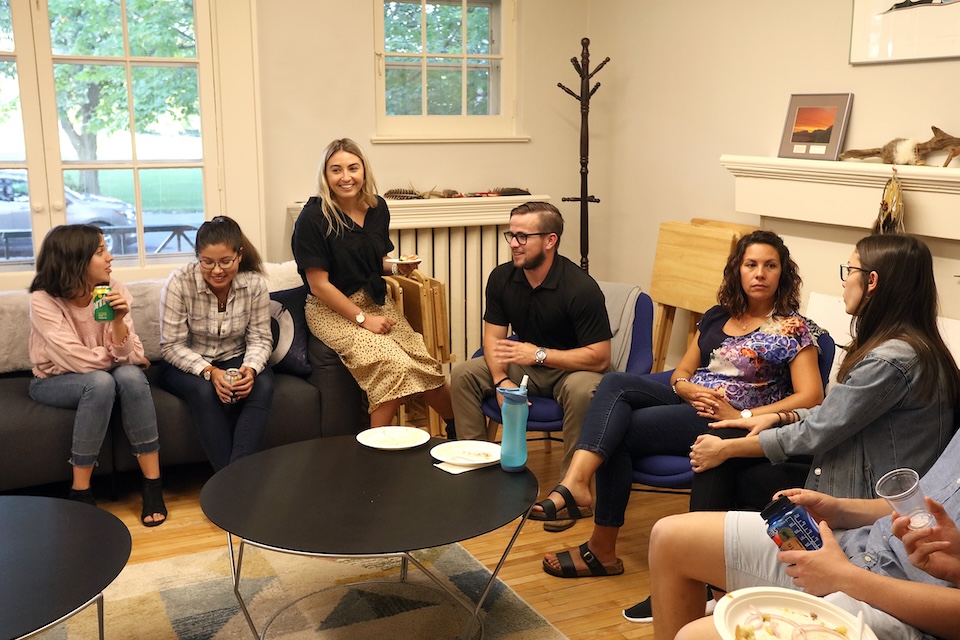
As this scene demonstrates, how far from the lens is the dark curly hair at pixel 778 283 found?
2777 millimetres

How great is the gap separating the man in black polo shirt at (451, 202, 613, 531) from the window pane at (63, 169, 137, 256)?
1.76 metres

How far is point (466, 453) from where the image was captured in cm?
260

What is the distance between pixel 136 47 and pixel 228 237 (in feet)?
4.00

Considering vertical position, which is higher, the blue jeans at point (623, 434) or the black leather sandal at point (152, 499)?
the blue jeans at point (623, 434)

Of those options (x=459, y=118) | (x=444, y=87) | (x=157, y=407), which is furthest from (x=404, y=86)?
(x=157, y=407)

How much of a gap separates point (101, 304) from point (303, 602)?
124cm

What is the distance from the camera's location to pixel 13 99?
150 inches

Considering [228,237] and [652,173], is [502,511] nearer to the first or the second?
[228,237]

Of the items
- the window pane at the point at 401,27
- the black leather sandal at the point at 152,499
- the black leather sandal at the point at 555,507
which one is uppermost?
the window pane at the point at 401,27

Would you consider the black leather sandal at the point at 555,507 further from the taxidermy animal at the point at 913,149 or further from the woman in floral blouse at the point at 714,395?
the taxidermy animal at the point at 913,149

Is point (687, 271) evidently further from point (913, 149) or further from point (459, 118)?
point (459, 118)

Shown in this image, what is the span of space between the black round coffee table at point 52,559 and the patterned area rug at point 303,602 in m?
0.39

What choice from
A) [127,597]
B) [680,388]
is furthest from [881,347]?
[127,597]

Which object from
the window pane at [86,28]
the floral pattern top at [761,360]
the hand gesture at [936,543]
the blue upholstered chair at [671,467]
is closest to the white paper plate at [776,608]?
the hand gesture at [936,543]
